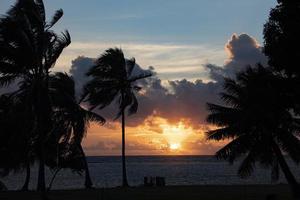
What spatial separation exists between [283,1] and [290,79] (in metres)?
3.61

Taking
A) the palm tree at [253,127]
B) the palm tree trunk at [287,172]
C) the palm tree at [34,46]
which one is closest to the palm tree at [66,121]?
the palm tree at [34,46]

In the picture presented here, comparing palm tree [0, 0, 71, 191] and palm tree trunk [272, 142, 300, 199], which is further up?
palm tree [0, 0, 71, 191]

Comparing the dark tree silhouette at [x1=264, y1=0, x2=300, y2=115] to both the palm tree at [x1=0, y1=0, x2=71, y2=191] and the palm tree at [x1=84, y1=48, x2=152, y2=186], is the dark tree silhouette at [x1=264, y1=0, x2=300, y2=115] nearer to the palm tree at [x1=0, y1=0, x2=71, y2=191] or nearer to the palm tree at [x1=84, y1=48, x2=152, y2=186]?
the palm tree at [x1=0, y1=0, x2=71, y2=191]

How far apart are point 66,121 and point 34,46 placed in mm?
11245

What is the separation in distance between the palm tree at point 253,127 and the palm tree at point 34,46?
1182cm

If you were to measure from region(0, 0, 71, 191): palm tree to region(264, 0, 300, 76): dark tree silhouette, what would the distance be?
35.8ft

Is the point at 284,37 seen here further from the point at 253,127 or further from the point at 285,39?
the point at 253,127

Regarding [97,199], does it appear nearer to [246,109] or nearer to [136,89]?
[246,109]

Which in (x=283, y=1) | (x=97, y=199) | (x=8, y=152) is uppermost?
(x=283, y=1)

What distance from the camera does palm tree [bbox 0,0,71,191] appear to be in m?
29.3

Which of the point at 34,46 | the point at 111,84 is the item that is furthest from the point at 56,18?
the point at 111,84

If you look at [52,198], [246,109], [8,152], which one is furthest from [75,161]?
[246,109]

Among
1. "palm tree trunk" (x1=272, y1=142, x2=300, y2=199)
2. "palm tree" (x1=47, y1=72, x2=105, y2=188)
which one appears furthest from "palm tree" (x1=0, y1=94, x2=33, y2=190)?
"palm tree trunk" (x1=272, y1=142, x2=300, y2=199)

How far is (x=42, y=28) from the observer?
30109 millimetres
